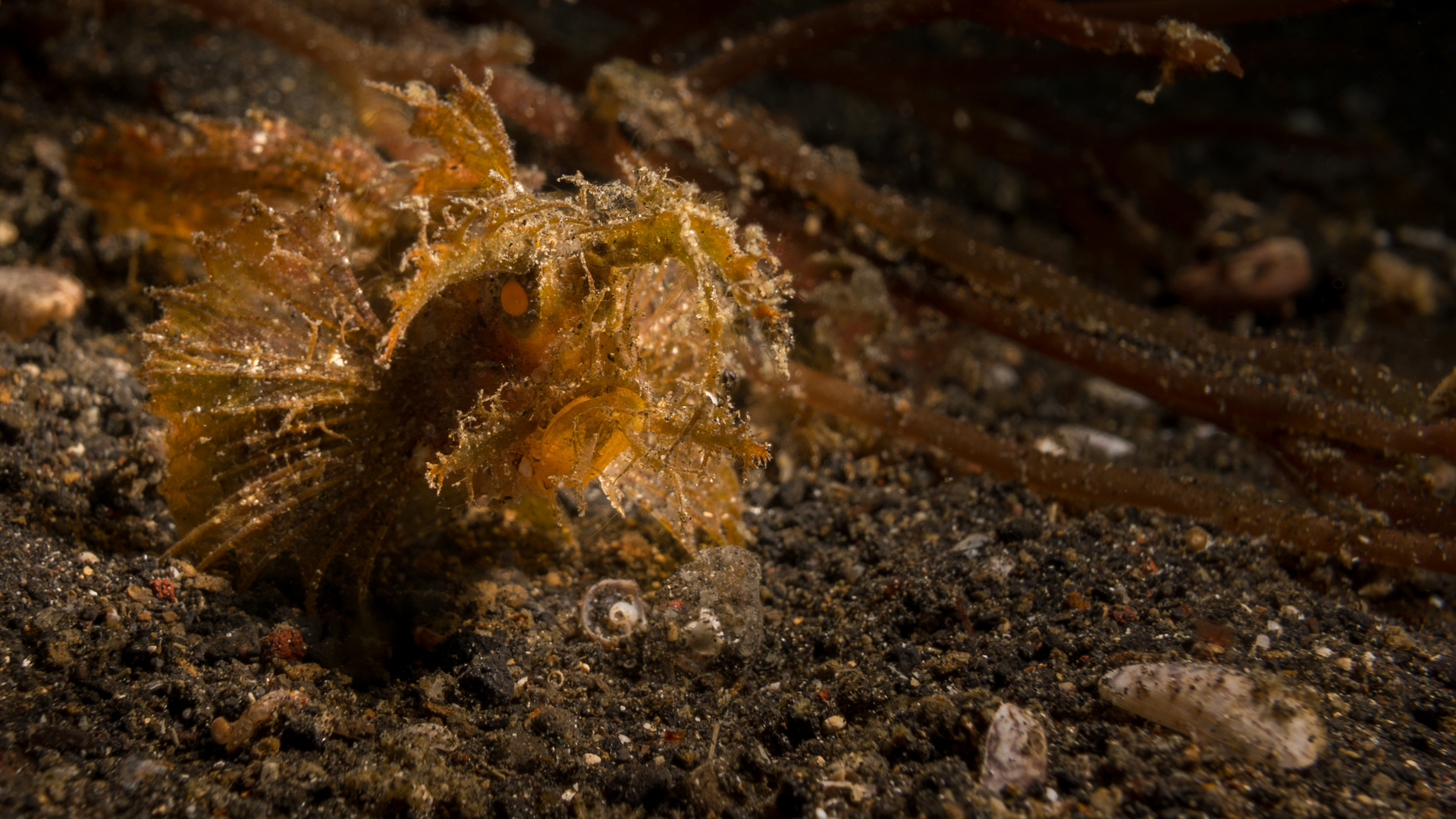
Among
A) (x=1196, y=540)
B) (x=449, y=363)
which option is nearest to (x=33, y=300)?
(x=449, y=363)

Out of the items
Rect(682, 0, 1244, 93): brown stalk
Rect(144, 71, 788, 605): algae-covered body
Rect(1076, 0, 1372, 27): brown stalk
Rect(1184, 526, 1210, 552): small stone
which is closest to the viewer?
Rect(144, 71, 788, 605): algae-covered body

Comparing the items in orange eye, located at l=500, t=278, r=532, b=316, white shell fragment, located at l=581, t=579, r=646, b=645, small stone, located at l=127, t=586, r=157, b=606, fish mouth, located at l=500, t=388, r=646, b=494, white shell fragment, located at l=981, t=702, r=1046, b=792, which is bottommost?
white shell fragment, located at l=581, t=579, r=646, b=645

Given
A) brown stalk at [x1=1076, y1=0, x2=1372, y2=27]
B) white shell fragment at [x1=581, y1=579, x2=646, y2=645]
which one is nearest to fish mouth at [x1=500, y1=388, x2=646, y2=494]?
white shell fragment at [x1=581, y1=579, x2=646, y2=645]

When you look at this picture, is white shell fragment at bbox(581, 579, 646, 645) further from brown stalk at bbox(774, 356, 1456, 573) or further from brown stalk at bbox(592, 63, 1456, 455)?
brown stalk at bbox(592, 63, 1456, 455)

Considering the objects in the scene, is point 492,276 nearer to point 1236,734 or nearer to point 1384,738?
point 1236,734

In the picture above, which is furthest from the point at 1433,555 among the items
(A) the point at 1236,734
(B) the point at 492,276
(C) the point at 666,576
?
(B) the point at 492,276

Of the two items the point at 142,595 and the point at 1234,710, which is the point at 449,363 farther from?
the point at 1234,710
